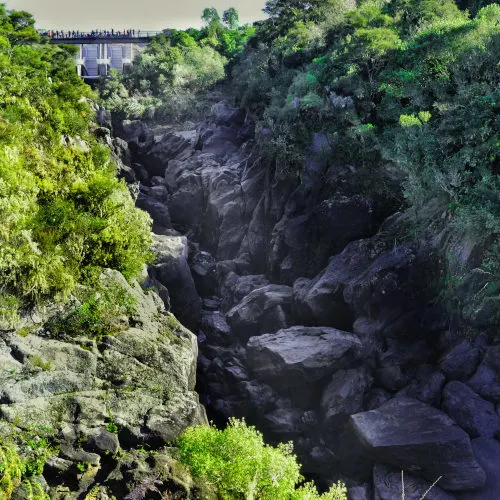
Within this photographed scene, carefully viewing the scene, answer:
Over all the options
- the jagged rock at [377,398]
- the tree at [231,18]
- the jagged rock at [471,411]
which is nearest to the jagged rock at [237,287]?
the jagged rock at [377,398]

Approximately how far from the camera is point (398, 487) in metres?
20.3

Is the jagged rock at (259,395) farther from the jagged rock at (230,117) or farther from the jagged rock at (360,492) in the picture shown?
the jagged rock at (230,117)

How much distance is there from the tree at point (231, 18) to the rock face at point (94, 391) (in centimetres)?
9351

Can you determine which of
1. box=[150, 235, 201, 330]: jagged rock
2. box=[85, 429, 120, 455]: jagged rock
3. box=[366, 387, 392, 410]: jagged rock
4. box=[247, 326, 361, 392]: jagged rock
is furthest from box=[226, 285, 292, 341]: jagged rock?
box=[85, 429, 120, 455]: jagged rock

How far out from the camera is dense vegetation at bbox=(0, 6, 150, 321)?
16844mm

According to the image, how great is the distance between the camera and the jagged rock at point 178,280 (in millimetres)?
30688

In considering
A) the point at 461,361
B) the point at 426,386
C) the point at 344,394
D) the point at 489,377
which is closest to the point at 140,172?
the point at 344,394

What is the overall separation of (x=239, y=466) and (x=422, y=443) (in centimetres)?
932

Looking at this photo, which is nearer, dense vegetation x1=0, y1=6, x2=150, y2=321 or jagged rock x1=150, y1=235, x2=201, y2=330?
dense vegetation x1=0, y1=6, x2=150, y2=321

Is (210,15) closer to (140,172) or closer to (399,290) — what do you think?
(140,172)

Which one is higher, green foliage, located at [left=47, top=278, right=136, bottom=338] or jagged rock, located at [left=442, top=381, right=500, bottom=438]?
green foliage, located at [left=47, top=278, right=136, bottom=338]

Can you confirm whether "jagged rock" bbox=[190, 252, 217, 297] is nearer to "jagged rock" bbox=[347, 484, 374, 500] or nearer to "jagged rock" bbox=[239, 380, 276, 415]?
"jagged rock" bbox=[239, 380, 276, 415]

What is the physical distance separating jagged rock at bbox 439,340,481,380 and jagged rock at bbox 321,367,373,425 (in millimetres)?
3808

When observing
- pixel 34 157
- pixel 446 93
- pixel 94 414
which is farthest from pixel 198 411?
pixel 446 93
